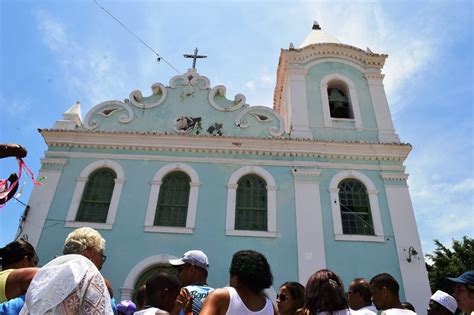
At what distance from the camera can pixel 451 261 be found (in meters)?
21.8

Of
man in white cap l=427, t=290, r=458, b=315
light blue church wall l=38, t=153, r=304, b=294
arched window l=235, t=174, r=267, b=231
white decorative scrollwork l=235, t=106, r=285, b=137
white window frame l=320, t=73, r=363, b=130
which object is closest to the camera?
man in white cap l=427, t=290, r=458, b=315

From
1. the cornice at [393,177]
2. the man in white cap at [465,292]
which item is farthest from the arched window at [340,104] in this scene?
the man in white cap at [465,292]

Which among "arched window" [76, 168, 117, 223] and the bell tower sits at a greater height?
the bell tower

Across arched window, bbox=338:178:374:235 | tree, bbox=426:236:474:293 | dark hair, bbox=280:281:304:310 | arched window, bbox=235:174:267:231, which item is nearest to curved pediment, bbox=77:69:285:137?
arched window, bbox=235:174:267:231

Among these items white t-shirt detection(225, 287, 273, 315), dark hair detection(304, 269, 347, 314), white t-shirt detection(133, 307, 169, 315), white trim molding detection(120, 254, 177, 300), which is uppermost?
white trim molding detection(120, 254, 177, 300)

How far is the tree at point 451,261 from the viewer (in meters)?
21.0

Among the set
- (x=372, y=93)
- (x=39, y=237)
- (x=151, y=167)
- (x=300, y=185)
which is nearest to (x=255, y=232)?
(x=300, y=185)

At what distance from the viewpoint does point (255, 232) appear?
10031 mm

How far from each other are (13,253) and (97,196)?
25.5 feet

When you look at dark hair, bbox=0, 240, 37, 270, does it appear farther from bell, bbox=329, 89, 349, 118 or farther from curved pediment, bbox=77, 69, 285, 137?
bell, bbox=329, 89, 349, 118

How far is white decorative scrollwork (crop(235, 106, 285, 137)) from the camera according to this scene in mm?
12023

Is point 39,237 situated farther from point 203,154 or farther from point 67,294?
point 67,294

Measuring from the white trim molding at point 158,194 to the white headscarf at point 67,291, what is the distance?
771 cm

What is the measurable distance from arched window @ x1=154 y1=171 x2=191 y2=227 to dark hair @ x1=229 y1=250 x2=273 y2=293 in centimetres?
739
